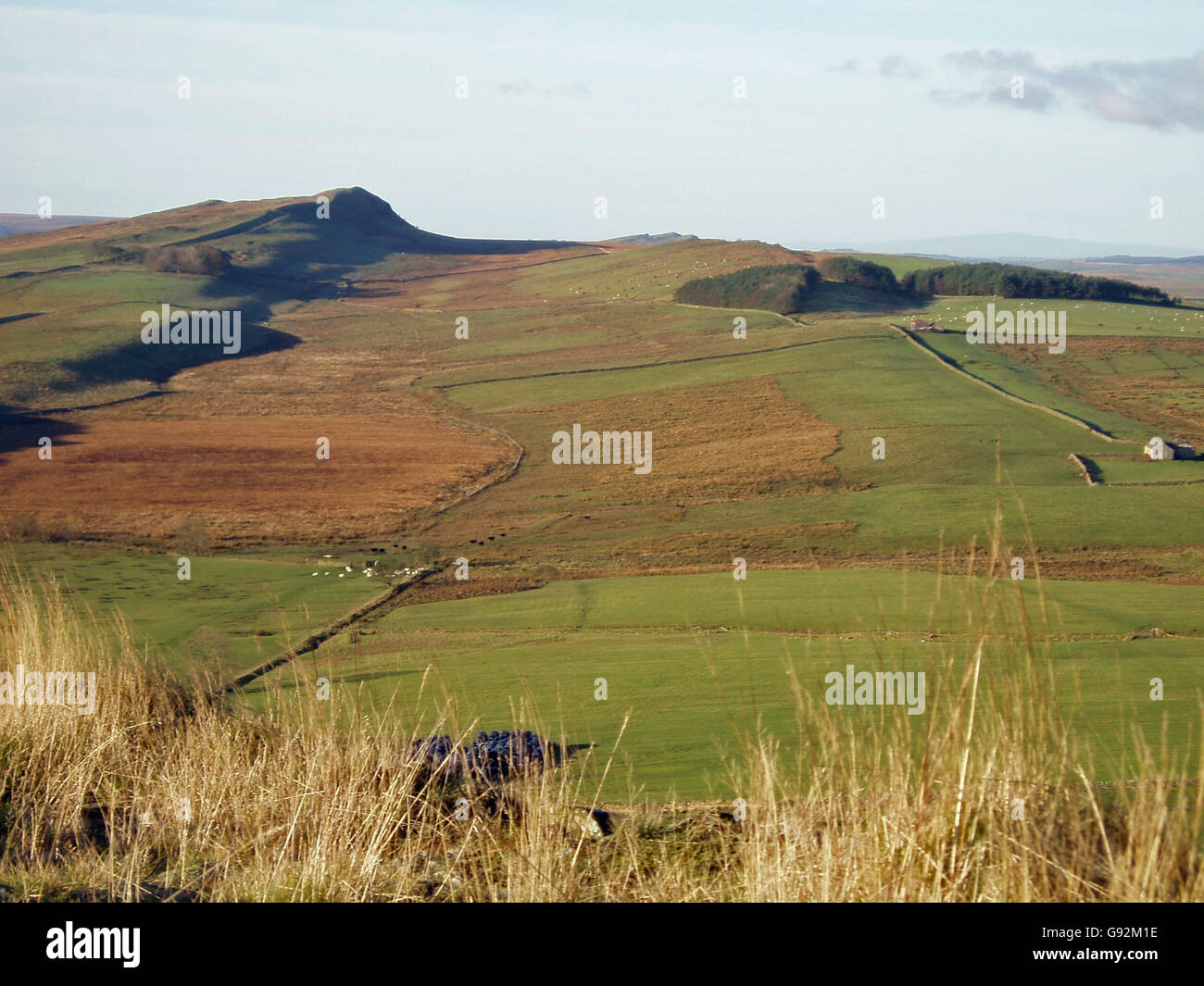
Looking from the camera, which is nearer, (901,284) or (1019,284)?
(1019,284)

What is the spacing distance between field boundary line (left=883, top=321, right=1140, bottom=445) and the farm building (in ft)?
6.30

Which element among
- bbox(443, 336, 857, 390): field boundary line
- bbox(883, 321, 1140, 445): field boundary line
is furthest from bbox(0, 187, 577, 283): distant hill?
bbox(883, 321, 1140, 445): field boundary line

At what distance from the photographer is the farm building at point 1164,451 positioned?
3300 centimetres

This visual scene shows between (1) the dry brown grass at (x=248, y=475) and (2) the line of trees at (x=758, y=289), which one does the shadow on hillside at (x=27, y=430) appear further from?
(2) the line of trees at (x=758, y=289)

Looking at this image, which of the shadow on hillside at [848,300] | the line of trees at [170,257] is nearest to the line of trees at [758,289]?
the shadow on hillside at [848,300]

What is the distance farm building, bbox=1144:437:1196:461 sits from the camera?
33.0 m

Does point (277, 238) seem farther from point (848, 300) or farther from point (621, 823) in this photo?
point (621, 823)

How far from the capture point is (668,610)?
20359 millimetres

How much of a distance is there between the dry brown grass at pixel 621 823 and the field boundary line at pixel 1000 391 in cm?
3494

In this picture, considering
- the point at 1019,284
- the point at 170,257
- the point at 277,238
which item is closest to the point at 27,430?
the point at 170,257

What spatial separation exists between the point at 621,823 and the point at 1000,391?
42193 mm

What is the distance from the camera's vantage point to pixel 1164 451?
3328 centimetres

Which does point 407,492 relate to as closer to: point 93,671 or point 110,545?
point 110,545

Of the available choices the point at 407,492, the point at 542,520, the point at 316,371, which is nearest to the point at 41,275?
the point at 316,371
